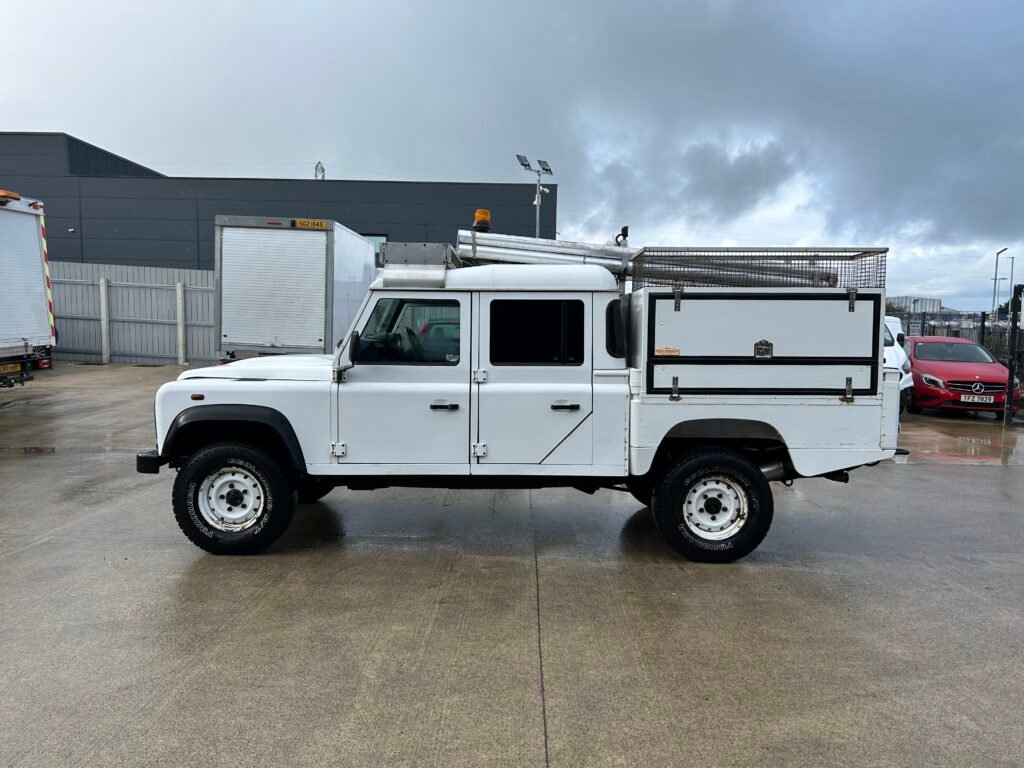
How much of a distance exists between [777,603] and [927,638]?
2.73 feet

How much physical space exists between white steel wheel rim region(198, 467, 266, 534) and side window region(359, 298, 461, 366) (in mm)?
1225

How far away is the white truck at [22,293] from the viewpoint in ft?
36.1

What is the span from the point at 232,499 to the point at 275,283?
5.62m

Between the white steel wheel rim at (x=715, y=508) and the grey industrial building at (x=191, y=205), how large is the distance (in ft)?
74.7

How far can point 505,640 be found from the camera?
4.02 metres

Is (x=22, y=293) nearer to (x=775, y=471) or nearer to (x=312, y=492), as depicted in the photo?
(x=312, y=492)

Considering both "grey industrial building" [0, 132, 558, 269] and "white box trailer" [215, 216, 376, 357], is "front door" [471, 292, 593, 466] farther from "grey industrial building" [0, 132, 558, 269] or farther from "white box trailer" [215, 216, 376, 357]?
"grey industrial building" [0, 132, 558, 269]

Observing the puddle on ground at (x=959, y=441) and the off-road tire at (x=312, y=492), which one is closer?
the off-road tire at (x=312, y=492)

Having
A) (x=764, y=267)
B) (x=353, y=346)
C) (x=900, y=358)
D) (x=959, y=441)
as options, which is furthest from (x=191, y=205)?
(x=764, y=267)

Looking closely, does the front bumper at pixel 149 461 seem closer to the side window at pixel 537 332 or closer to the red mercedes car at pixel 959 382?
the side window at pixel 537 332

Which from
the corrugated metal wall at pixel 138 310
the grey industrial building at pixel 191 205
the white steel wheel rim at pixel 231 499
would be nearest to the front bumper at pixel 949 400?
the white steel wheel rim at pixel 231 499

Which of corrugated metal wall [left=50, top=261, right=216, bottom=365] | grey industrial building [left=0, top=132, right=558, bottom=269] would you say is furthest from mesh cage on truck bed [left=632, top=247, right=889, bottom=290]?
grey industrial building [left=0, top=132, right=558, bottom=269]

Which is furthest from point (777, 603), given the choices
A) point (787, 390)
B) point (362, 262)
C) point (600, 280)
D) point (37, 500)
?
point (362, 262)

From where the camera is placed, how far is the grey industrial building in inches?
1083
